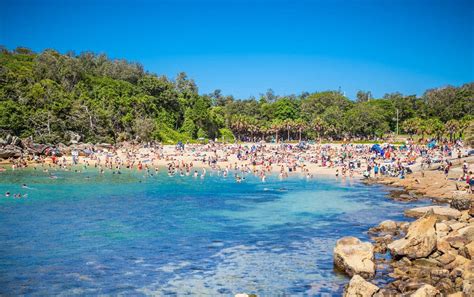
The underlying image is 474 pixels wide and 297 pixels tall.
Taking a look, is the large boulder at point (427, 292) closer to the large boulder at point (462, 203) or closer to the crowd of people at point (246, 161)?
the large boulder at point (462, 203)

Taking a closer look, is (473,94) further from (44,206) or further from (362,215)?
(44,206)

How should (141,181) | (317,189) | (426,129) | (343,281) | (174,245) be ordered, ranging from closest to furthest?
(343,281), (174,245), (317,189), (141,181), (426,129)

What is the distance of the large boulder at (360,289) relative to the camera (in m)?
14.5

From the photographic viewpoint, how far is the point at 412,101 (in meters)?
113

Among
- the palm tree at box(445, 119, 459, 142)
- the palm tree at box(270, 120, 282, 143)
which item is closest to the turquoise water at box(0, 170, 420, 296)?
the palm tree at box(445, 119, 459, 142)

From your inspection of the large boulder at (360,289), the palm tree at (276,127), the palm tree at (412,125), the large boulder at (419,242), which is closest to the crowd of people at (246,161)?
the palm tree at (412,125)

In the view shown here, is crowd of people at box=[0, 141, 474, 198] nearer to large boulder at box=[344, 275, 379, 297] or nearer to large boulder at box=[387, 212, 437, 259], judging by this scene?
large boulder at box=[387, 212, 437, 259]

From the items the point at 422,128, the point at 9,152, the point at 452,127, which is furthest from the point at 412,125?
the point at 9,152

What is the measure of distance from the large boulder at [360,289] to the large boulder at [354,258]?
9.72 ft

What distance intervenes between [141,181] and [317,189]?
19116 mm

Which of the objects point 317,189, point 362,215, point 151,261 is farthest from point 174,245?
point 317,189

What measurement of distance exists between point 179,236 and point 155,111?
7559 centimetres

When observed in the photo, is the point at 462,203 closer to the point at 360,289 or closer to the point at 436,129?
the point at 360,289

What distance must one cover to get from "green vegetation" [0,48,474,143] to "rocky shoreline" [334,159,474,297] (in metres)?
58.3
